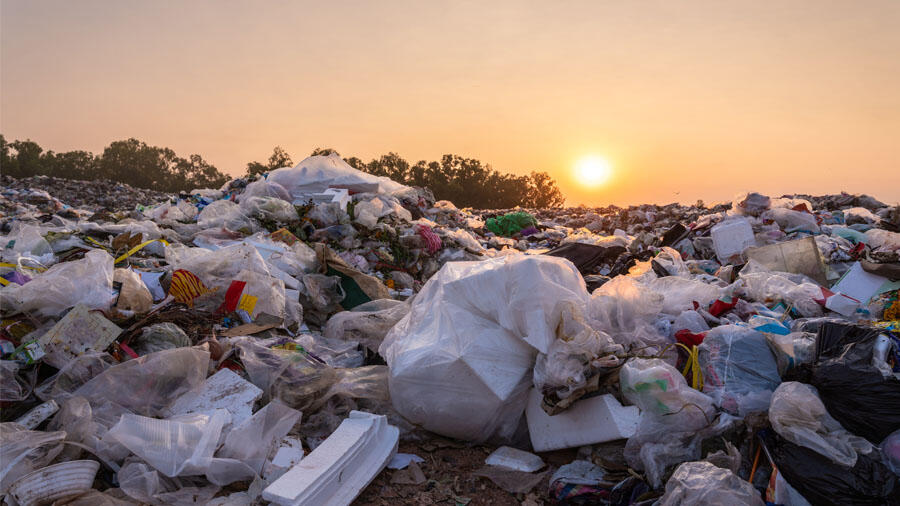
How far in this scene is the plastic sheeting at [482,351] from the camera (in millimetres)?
2396

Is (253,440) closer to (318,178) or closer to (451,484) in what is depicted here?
(451,484)

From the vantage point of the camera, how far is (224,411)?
2.28 meters

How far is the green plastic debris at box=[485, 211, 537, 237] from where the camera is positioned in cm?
852

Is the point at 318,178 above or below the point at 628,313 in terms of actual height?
above

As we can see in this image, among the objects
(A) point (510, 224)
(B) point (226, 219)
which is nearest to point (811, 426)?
(B) point (226, 219)

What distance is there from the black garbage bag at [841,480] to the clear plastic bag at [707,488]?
167 millimetres

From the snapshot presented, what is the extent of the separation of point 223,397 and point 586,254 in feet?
13.1

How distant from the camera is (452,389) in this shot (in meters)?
2.42

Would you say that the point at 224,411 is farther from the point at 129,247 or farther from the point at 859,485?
the point at 129,247

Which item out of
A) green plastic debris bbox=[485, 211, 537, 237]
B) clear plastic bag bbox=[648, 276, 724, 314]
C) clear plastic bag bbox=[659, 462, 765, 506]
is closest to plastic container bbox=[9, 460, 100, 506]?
clear plastic bag bbox=[659, 462, 765, 506]

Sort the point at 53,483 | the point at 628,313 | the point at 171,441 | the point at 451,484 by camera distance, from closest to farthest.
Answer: the point at 53,483, the point at 171,441, the point at 451,484, the point at 628,313

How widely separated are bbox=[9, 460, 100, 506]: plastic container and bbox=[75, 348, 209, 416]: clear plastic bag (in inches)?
17.0

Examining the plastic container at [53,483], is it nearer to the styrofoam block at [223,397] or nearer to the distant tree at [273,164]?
the styrofoam block at [223,397]

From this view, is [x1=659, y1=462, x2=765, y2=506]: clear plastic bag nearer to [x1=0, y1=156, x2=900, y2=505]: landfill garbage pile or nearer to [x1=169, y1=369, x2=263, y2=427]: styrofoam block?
[x1=0, y1=156, x2=900, y2=505]: landfill garbage pile
